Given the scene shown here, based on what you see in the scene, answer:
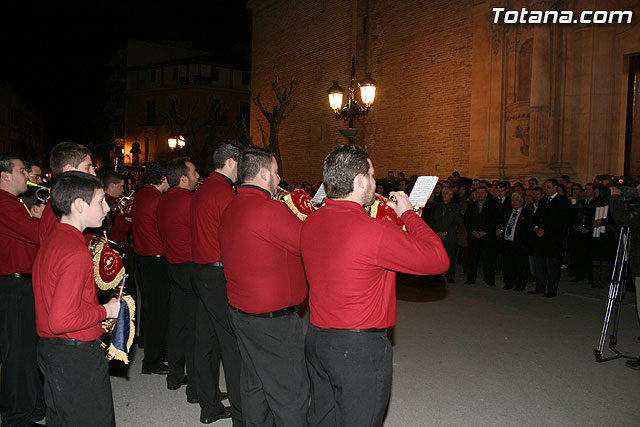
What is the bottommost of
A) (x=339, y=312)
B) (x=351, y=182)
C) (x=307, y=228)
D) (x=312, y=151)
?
(x=339, y=312)

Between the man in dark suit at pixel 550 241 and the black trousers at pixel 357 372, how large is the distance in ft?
25.7

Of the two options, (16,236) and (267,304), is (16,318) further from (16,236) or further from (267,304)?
(267,304)

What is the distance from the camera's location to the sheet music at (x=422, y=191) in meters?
3.40

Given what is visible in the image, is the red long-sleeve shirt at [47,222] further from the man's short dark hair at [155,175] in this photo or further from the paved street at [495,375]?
the man's short dark hair at [155,175]

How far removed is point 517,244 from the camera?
10.5m

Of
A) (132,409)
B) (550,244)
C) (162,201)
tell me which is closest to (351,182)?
(162,201)

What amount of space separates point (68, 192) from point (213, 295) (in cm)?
171

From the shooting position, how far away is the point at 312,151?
27.2 meters

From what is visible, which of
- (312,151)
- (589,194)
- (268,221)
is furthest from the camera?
(312,151)

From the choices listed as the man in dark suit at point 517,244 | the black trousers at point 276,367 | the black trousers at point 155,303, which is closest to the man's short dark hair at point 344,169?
the black trousers at point 276,367

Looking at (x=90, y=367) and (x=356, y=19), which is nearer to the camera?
(x=90, y=367)

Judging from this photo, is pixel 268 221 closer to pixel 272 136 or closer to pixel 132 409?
pixel 132 409

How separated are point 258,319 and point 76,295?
1.15 metres

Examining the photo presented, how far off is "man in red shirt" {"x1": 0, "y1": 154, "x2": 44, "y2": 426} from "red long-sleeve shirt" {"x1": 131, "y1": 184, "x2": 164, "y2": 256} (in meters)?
1.51
